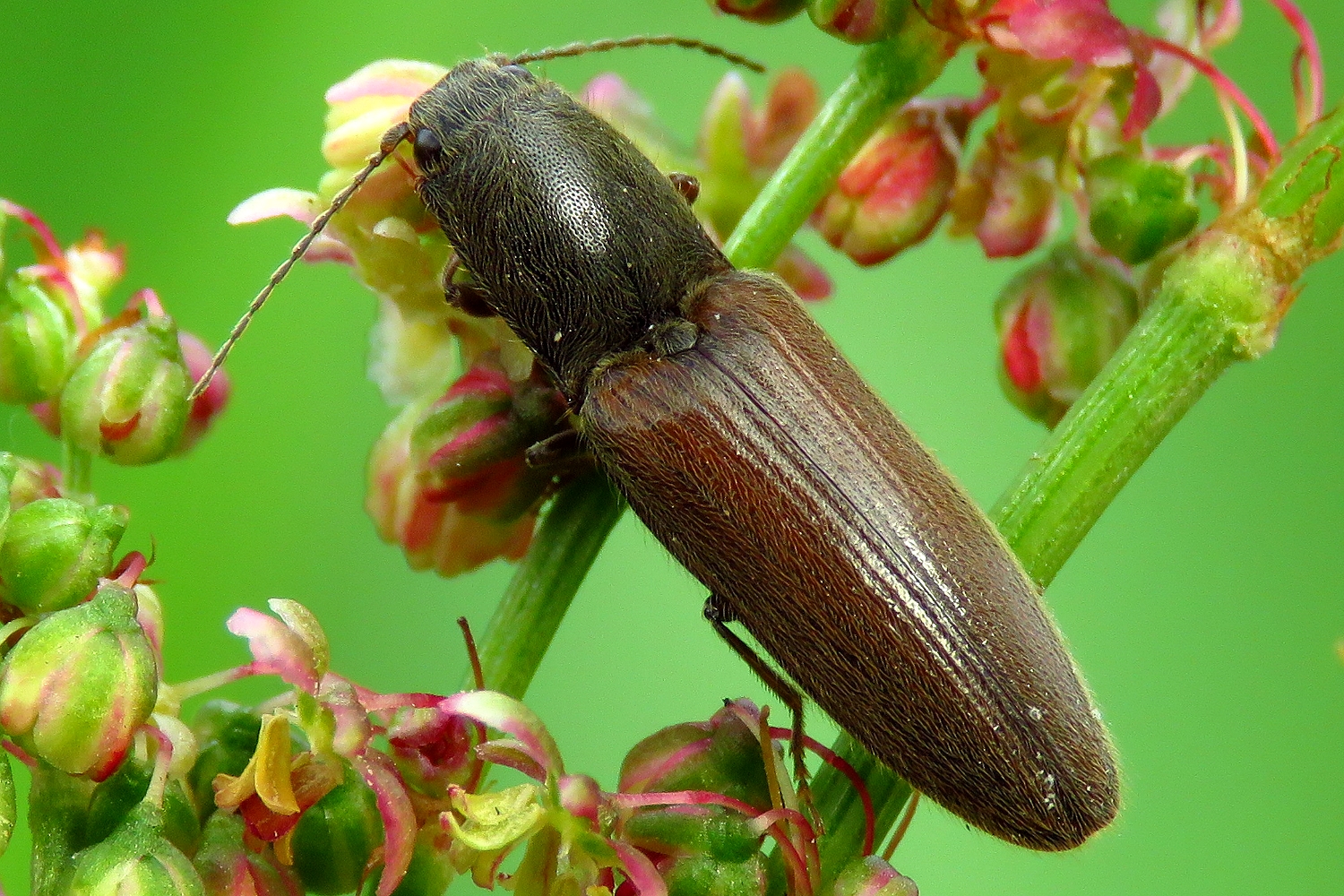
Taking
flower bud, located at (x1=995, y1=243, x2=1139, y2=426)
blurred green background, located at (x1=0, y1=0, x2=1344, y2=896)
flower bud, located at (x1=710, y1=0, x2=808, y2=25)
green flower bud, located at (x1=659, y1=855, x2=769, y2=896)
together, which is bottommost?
blurred green background, located at (x1=0, y1=0, x2=1344, y2=896)

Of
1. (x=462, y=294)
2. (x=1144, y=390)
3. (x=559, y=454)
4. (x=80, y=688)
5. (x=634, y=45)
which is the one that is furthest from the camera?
(x=634, y=45)

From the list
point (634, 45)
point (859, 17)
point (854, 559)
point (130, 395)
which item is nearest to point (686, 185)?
point (634, 45)

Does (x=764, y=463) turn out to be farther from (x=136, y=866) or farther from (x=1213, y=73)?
(x=136, y=866)

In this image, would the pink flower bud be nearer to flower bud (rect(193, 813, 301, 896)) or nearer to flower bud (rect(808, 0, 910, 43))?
flower bud (rect(808, 0, 910, 43))

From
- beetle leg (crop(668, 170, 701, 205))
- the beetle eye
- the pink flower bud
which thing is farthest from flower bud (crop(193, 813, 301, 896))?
the pink flower bud

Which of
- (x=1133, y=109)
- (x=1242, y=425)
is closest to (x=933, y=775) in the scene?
(x=1133, y=109)

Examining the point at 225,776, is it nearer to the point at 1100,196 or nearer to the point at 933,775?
the point at 933,775

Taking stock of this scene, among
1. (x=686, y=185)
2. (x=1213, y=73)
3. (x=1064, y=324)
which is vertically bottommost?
(x=686, y=185)
